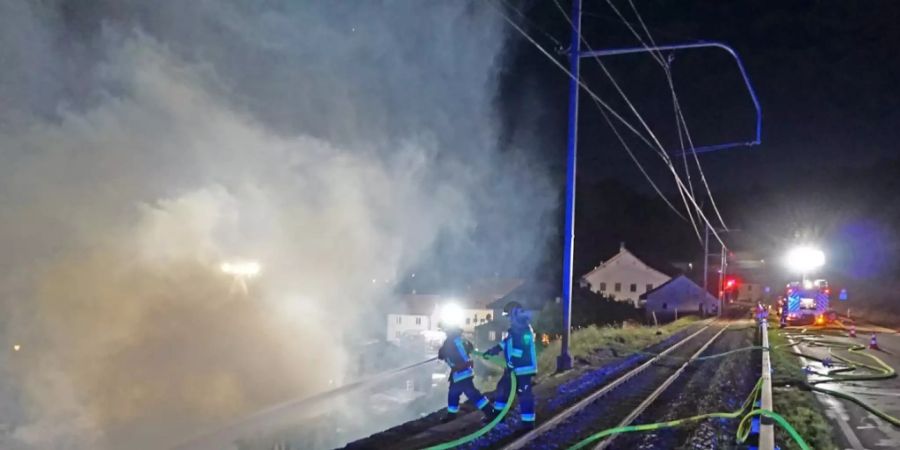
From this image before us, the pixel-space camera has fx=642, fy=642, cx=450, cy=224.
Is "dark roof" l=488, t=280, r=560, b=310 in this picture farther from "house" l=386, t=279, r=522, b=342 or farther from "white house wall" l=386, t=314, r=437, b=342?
"white house wall" l=386, t=314, r=437, b=342

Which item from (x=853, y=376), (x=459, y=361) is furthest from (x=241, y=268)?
(x=853, y=376)

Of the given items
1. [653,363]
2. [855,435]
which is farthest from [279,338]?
[855,435]

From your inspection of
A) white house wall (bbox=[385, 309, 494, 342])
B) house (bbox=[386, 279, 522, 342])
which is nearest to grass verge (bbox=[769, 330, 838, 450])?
house (bbox=[386, 279, 522, 342])

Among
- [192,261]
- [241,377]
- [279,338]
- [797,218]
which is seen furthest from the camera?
[797,218]

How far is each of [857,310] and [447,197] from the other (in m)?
31.5

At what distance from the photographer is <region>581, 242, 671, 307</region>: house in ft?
184

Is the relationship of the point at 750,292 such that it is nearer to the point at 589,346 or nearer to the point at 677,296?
the point at 677,296

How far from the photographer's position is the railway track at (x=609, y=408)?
754 centimetres

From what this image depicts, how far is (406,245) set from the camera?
35.7 m

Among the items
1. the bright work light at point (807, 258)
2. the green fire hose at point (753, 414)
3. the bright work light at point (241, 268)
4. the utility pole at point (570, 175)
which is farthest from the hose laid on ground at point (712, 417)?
the bright work light at point (807, 258)

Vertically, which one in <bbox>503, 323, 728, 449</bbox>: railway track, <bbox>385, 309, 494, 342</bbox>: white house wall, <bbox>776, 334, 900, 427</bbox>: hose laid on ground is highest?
<bbox>776, 334, 900, 427</bbox>: hose laid on ground

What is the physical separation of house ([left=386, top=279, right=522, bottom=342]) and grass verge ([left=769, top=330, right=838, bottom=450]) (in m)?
24.8

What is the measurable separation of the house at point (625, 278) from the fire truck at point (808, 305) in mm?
26247

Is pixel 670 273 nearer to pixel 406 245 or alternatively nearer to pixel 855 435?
pixel 406 245
